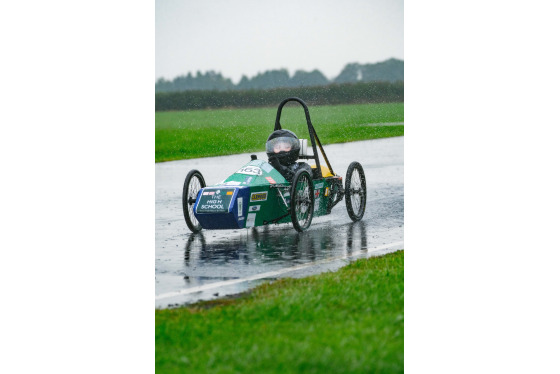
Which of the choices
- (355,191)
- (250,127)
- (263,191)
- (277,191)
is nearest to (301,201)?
(277,191)

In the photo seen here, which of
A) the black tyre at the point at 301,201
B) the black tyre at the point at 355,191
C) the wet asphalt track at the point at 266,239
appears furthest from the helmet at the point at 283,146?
the black tyre at the point at 355,191

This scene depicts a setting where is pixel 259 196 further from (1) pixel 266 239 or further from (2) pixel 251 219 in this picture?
(1) pixel 266 239

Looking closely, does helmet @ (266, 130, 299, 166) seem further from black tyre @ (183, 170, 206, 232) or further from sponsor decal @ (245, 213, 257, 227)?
sponsor decal @ (245, 213, 257, 227)

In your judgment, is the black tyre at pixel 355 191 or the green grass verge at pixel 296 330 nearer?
the green grass verge at pixel 296 330

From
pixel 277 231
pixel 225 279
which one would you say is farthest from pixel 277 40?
pixel 225 279

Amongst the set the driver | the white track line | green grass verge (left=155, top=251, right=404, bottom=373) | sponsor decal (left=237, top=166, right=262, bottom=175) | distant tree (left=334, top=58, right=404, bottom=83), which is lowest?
green grass verge (left=155, top=251, right=404, bottom=373)

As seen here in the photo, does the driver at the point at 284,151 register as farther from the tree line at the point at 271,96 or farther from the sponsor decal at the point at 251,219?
the sponsor decal at the point at 251,219

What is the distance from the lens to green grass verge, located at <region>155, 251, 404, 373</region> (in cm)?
610

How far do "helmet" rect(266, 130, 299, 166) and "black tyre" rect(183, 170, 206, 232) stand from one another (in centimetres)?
83

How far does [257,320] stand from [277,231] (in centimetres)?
343

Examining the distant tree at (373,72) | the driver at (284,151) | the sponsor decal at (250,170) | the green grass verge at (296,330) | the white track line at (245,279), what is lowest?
the green grass verge at (296,330)

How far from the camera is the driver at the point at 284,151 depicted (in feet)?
33.4

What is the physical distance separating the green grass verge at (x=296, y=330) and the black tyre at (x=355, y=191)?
2849 millimetres

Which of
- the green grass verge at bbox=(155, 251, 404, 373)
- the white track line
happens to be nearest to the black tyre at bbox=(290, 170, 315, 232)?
the white track line
